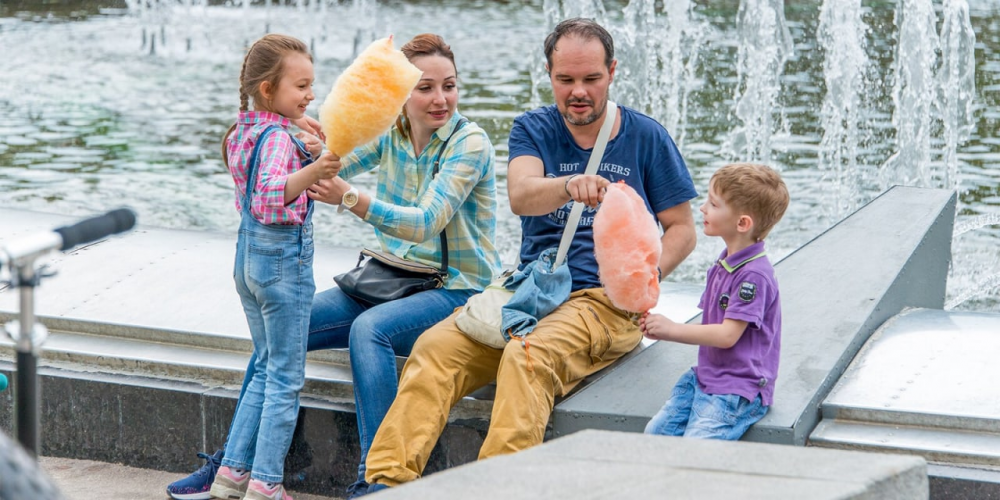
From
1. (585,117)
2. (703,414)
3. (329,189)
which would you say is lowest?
(703,414)

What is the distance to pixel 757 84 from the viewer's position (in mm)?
11742

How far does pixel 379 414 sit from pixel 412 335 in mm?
310

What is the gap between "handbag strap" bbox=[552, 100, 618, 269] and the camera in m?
4.13

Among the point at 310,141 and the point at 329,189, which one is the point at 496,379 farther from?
the point at 310,141

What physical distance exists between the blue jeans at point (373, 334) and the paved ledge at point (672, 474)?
4.27 feet

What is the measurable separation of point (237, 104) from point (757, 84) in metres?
5.41

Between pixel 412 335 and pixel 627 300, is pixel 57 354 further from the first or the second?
pixel 627 300

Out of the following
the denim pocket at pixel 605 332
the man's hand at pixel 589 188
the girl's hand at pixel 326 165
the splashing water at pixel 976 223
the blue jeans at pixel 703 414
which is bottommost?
the splashing water at pixel 976 223

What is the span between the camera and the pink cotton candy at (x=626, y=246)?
12.0 ft

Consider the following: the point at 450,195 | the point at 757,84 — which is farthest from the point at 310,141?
the point at 757,84

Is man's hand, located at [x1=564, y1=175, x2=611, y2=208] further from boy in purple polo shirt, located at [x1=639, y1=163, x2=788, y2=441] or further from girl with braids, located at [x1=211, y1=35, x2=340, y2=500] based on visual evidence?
girl with braids, located at [x1=211, y1=35, x2=340, y2=500]

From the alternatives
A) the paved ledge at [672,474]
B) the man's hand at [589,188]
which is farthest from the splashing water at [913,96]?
the paved ledge at [672,474]

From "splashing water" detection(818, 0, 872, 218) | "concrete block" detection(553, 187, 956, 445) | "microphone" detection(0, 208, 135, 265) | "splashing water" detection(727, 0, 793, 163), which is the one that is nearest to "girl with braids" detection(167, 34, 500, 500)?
"concrete block" detection(553, 187, 956, 445)

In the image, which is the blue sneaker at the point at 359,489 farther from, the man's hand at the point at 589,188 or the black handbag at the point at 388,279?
the man's hand at the point at 589,188
